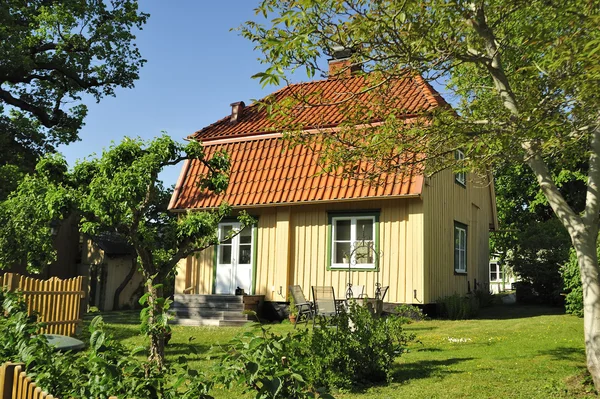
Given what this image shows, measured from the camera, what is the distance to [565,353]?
30.5 ft

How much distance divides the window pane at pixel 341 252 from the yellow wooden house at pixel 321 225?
29 mm

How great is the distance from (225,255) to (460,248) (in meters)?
7.89

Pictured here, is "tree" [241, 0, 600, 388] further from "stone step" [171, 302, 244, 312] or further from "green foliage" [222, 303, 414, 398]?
"stone step" [171, 302, 244, 312]

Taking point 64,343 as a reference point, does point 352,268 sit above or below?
above

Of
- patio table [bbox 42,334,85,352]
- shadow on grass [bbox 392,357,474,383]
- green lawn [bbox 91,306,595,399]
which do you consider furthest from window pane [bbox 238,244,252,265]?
patio table [bbox 42,334,85,352]

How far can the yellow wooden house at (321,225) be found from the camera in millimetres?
15500

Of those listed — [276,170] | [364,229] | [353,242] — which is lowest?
[353,242]

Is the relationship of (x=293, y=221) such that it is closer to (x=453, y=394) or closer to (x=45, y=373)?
(x=453, y=394)

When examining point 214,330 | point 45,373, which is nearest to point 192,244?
point 214,330

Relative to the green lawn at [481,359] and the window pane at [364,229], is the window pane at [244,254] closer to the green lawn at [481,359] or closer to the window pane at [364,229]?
the green lawn at [481,359]

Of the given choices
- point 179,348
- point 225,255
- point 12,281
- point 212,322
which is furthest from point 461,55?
point 225,255

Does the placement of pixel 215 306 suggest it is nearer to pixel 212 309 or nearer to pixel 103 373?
pixel 212 309

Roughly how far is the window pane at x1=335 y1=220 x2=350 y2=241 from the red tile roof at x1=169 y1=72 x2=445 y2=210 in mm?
1086

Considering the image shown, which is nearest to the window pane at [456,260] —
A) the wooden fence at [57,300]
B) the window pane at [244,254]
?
the window pane at [244,254]
